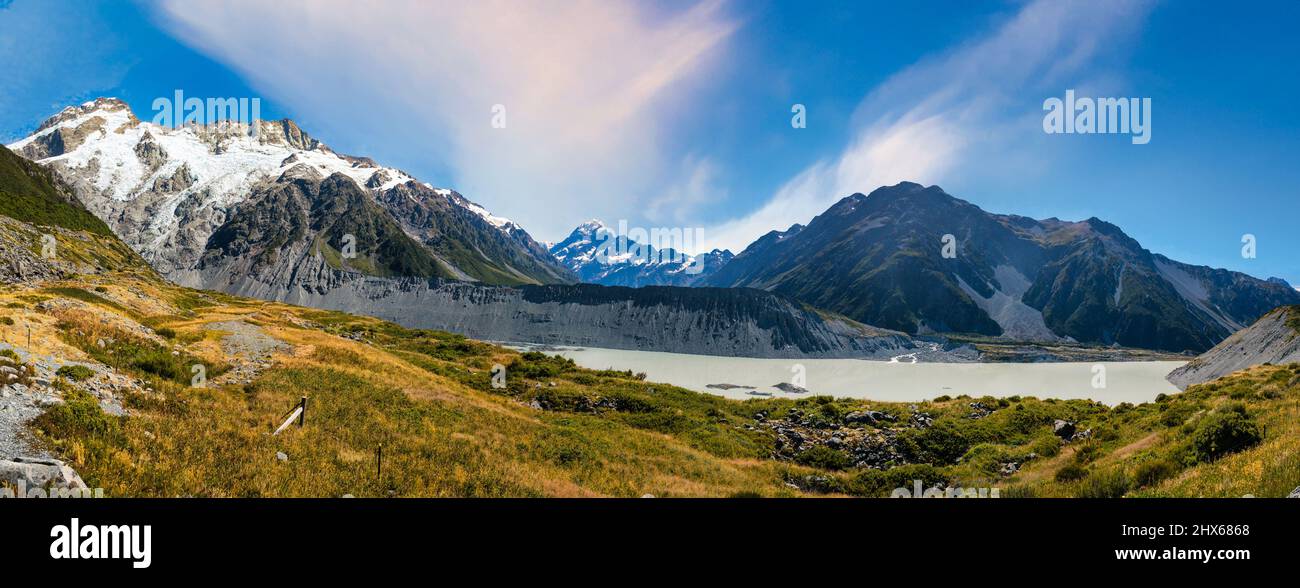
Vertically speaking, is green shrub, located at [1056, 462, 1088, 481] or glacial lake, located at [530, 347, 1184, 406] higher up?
green shrub, located at [1056, 462, 1088, 481]

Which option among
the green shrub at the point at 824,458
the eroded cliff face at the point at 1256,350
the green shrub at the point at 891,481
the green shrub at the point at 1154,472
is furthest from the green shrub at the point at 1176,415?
the eroded cliff face at the point at 1256,350

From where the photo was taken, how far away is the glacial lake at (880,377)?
3307 inches

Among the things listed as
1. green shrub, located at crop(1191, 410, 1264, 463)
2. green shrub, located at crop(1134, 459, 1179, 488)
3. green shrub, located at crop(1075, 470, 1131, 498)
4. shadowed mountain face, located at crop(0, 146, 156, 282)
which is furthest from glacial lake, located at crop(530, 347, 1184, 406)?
shadowed mountain face, located at crop(0, 146, 156, 282)

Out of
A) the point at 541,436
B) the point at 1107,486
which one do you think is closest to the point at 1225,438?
the point at 1107,486

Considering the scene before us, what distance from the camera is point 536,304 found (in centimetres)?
17225

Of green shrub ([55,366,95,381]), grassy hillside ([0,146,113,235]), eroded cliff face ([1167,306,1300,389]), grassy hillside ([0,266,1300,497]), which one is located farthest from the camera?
grassy hillside ([0,146,113,235])

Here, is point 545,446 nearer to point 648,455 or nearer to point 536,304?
point 648,455

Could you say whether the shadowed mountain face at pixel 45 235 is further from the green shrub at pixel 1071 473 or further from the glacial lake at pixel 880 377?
the green shrub at pixel 1071 473

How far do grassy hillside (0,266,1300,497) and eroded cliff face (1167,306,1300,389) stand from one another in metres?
60.5

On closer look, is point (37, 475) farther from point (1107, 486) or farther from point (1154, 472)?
point (1154, 472)

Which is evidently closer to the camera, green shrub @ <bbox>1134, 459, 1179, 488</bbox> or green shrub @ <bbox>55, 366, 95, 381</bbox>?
green shrub @ <bbox>1134, 459, 1179, 488</bbox>

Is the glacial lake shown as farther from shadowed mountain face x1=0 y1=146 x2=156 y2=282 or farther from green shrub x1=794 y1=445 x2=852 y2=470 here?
shadowed mountain face x1=0 y1=146 x2=156 y2=282

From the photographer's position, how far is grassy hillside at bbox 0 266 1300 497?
12930mm
